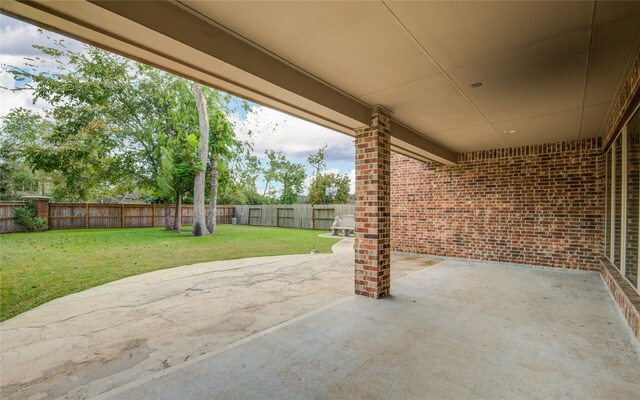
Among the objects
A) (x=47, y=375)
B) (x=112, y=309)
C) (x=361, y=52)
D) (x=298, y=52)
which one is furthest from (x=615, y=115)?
(x=112, y=309)

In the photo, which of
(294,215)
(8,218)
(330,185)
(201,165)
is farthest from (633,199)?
(330,185)

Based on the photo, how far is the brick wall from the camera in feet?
18.4

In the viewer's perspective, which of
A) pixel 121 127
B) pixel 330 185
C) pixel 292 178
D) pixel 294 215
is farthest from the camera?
pixel 292 178

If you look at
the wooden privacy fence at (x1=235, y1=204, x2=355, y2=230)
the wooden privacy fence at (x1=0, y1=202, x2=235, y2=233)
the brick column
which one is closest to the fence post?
the wooden privacy fence at (x1=0, y1=202, x2=235, y2=233)

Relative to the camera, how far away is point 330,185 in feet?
70.9

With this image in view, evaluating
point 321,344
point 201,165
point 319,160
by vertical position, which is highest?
point 319,160

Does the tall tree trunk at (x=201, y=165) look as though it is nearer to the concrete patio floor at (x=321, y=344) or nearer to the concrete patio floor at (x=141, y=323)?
the concrete patio floor at (x=141, y=323)

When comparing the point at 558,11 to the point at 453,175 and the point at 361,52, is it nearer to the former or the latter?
the point at 361,52

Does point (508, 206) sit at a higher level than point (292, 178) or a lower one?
lower

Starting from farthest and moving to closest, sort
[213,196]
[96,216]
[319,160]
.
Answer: [319,160], [96,216], [213,196]

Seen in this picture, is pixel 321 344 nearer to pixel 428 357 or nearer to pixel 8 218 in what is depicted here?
pixel 428 357

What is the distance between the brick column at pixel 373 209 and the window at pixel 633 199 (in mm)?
2611

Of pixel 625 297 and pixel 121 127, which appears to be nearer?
pixel 625 297

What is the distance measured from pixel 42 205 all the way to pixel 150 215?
453 centimetres
